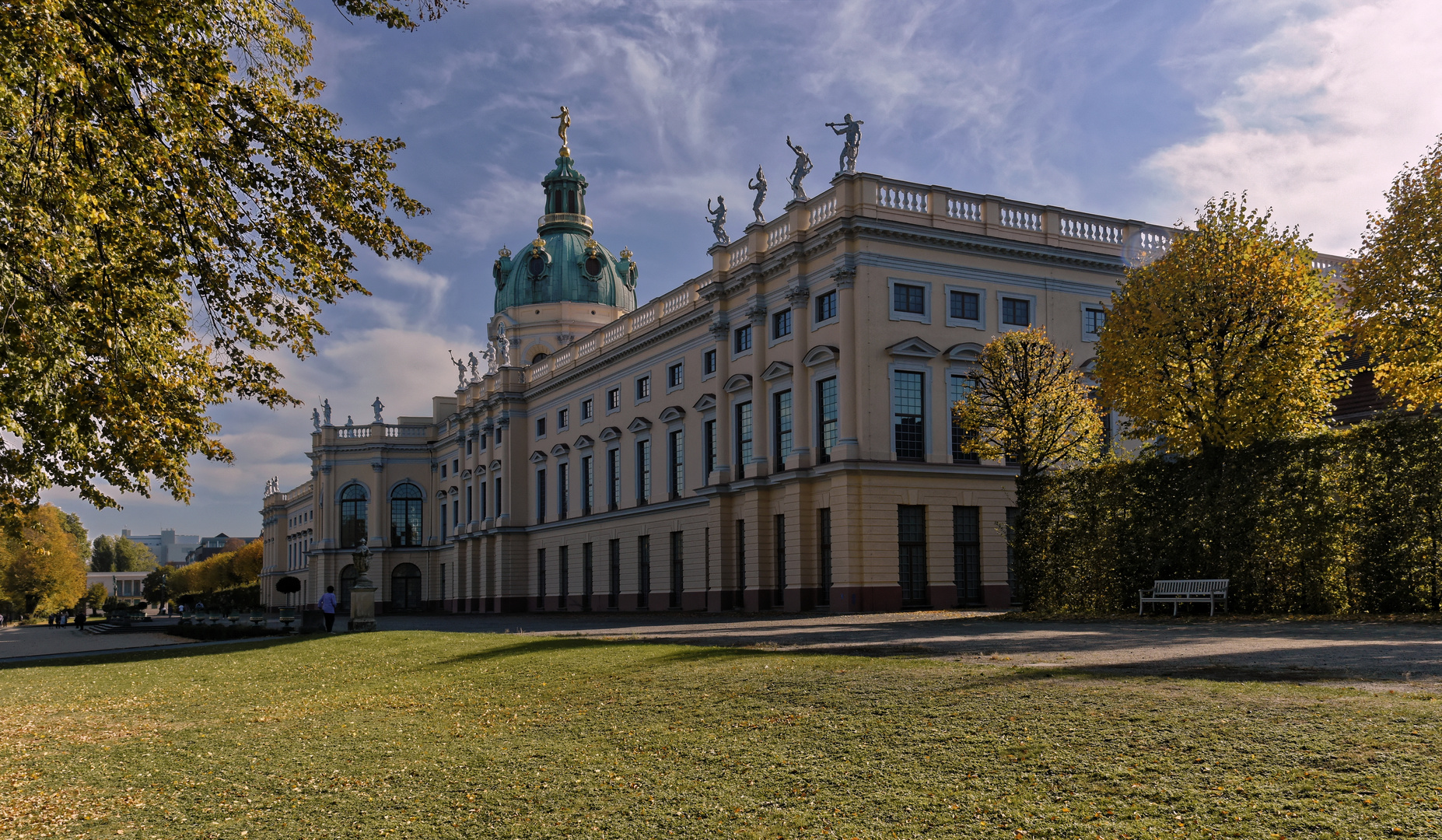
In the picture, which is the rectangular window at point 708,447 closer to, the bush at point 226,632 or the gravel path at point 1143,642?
the bush at point 226,632

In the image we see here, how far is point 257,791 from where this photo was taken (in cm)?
1002

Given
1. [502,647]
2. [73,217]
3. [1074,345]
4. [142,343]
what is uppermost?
[1074,345]

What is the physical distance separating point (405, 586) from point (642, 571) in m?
46.2

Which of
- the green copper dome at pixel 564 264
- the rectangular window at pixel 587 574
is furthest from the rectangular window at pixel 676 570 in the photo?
the green copper dome at pixel 564 264

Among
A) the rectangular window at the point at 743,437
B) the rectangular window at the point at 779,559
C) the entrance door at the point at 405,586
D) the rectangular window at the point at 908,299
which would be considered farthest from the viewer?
the entrance door at the point at 405,586

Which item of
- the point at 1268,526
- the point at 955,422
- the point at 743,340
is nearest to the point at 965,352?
the point at 955,422

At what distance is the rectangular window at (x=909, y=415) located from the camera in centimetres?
4053

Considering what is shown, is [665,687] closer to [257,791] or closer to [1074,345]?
[257,791]

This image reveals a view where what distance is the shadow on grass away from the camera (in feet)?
93.7

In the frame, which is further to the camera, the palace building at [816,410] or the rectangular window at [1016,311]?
the rectangular window at [1016,311]

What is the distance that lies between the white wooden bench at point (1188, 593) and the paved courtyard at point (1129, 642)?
1246 millimetres

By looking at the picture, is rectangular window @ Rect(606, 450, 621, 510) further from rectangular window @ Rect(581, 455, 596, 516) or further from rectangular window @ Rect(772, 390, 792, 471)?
rectangular window @ Rect(772, 390, 792, 471)

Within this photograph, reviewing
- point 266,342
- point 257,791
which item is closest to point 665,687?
point 257,791

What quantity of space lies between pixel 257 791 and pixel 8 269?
18.1 feet
